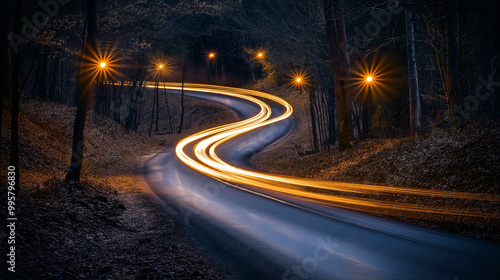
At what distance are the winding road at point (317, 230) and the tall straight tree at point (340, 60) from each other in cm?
432

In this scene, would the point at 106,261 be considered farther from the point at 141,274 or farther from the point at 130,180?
the point at 130,180

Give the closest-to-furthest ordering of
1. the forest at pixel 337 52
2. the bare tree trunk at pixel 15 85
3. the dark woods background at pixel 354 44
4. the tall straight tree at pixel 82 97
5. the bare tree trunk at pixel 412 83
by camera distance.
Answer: the bare tree trunk at pixel 15 85 → the tall straight tree at pixel 82 97 → the forest at pixel 337 52 → the dark woods background at pixel 354 44 → the bare tree trunk at pixel 412 83

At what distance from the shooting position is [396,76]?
22.9 metres

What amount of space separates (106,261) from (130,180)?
10.7 m

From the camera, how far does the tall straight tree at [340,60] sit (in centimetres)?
1730

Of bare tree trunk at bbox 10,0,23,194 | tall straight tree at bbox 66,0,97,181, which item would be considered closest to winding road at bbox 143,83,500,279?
tall straight tree at bbox 66,0,97,181

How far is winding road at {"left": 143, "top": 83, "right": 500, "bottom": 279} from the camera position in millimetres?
6105

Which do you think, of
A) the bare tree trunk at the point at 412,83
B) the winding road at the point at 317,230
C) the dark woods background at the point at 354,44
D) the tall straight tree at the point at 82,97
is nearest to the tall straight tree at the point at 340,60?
the dark woods background at the point at 354,44

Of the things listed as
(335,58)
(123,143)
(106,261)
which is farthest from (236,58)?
(106,261)

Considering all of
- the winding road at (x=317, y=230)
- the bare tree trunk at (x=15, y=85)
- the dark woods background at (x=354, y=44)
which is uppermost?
the dark woods background at (x=354, y=44)

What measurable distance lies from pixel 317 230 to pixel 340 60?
37.6ft

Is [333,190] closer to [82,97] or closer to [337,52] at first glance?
[337,52]

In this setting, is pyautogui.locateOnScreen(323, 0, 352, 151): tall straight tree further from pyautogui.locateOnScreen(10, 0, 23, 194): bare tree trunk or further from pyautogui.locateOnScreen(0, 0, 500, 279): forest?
pyautogui.locateOnScreen(10, 0, 23, 194): bare tree trunk

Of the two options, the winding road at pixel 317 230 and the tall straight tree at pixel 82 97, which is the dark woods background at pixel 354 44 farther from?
the winding road at pixel 317 230
